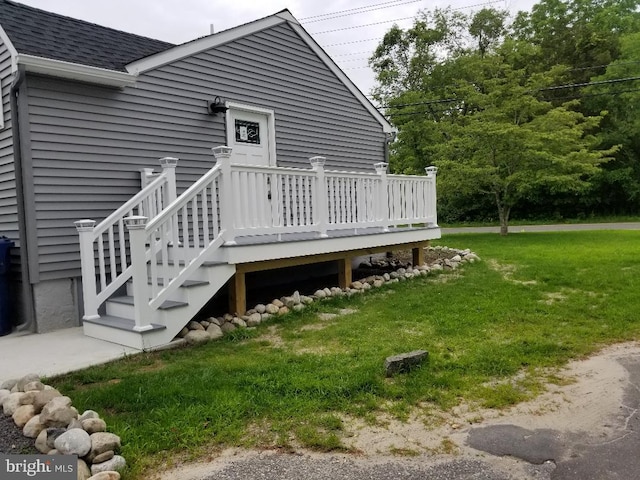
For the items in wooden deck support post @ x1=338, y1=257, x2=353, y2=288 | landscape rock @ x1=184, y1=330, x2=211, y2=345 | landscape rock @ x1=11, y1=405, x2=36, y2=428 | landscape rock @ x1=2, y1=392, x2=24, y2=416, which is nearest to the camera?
landscape rock @ x1=11, y1=405, x2=36, y2=428

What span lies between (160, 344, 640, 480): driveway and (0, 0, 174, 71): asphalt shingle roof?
4.78 meters

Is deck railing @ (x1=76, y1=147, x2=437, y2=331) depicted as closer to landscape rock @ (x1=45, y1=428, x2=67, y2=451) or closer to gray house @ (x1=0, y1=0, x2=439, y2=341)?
gray house @ (x1=0, y1=0, x2=439, y2=341)

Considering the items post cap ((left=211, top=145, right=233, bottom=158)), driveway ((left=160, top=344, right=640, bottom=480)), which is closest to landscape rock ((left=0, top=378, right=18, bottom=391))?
driveway ((left=160, top=344, right=640, bottom=480))

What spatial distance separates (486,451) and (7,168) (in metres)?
5.39

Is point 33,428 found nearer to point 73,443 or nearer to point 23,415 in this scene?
point 23,415

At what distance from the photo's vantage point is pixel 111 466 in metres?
2.21

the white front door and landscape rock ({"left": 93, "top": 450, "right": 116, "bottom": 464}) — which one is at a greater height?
the white front door

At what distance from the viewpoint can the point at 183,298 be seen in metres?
4.61

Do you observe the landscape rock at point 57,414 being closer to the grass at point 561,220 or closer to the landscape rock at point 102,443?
the landscape rock at point 102,443

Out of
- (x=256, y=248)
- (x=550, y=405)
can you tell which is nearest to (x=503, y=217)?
(x=256, y=248)

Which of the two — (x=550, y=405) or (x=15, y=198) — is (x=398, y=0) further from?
(x=550, y=405)

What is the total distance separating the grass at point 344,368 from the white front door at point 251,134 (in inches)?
105

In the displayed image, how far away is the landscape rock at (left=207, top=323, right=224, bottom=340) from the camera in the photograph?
4612 millimetres

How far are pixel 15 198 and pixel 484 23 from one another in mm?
25193
